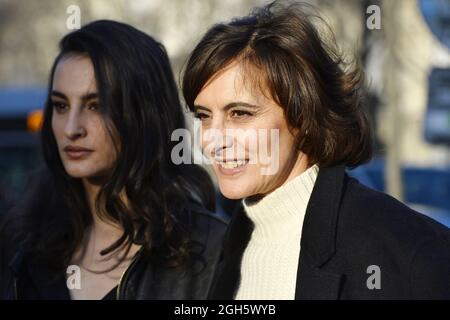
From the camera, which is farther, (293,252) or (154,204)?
(154,204)

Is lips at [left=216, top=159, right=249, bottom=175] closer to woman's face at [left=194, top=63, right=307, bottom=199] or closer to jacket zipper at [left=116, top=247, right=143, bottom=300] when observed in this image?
woman's face at [left=194, top=63, right=307, bottom=199]

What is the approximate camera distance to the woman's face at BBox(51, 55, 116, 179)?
3.61 meters

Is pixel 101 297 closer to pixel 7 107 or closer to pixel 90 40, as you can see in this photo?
pixel 90 40

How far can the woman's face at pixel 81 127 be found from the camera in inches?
142

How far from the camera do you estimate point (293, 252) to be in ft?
9.64

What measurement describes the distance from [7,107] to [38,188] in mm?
8121

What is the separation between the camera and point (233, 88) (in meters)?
2.92

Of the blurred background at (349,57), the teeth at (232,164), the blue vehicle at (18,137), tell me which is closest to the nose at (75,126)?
the blurred background at (349,57)

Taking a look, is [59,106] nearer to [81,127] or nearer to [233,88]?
[81,127]


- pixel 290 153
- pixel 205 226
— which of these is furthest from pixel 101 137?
pixel 290 153

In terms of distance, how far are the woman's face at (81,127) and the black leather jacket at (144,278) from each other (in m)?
0.40

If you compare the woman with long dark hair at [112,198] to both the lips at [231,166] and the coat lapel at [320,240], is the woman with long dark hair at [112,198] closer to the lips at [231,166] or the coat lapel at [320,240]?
the lips at [231,166]

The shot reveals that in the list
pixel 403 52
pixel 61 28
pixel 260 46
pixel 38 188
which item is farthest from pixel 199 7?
pixel 260 46

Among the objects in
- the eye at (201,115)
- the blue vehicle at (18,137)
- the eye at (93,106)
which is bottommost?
the eye at (201,115)
